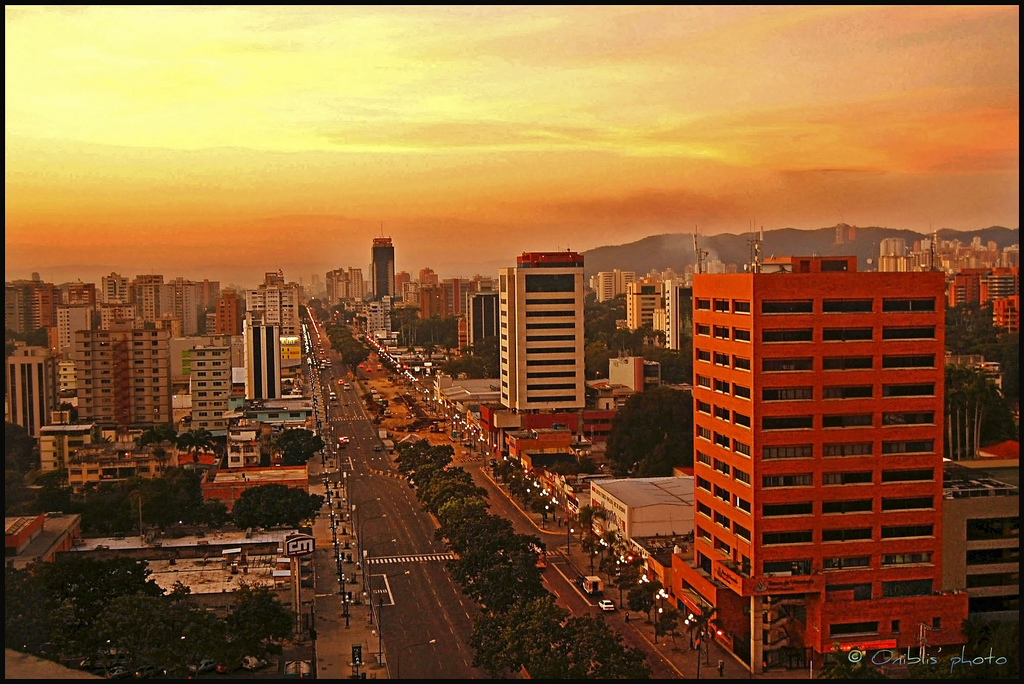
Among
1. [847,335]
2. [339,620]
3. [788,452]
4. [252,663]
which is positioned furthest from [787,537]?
[252,663]

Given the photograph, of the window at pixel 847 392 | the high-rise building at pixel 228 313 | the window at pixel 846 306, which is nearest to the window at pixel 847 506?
the window at pixel 847 392

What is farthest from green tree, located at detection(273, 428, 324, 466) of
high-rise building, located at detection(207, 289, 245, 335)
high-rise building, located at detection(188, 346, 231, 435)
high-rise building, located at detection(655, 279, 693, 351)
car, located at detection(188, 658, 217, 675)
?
high-rise building, located at detection(207, 289, 245, 335)

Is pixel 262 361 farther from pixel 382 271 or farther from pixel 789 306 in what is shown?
pixel 382 271

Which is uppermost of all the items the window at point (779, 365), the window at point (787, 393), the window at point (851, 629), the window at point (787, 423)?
the window at point (779, 365)

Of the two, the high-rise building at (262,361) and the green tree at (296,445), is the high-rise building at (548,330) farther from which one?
the high-rise building at (262,361)

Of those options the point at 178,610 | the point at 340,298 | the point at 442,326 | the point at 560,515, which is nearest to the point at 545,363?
the point at 560,515

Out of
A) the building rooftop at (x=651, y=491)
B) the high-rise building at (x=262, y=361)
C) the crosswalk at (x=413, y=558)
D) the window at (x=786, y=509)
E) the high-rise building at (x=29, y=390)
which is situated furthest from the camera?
the high-rise building at (x=262, y=361)
